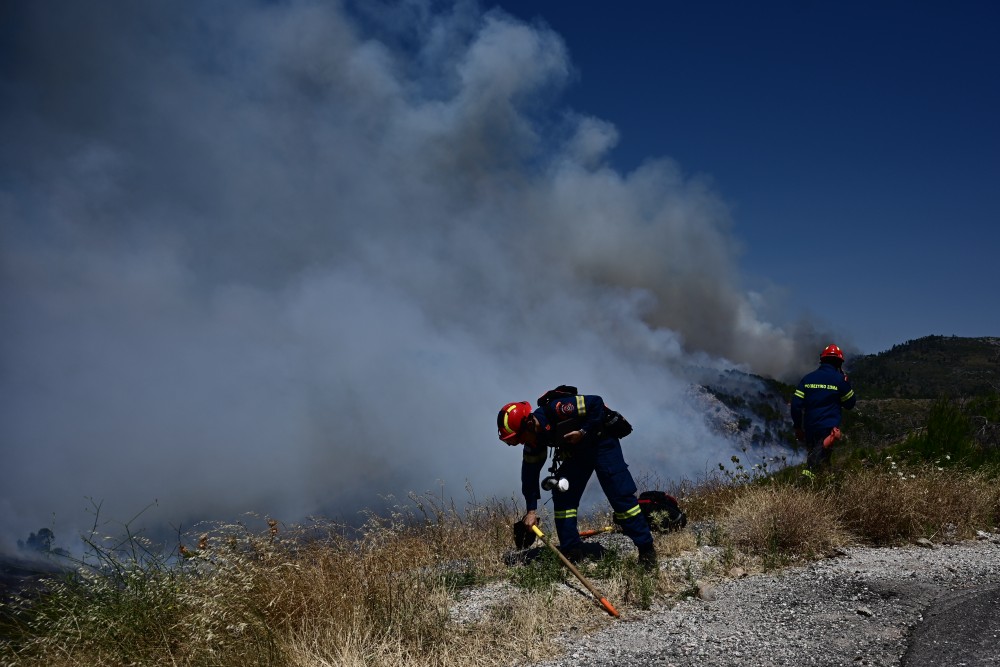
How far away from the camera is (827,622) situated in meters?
A: 4.62

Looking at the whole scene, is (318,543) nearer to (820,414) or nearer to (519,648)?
(519,648)

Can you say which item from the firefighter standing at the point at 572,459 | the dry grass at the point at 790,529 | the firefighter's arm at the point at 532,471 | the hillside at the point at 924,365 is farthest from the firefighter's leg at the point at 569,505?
the hillside at the point at 924,365

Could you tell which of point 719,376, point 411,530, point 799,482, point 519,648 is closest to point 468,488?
point 411,530

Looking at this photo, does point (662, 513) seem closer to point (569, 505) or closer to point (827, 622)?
point (569, 505)

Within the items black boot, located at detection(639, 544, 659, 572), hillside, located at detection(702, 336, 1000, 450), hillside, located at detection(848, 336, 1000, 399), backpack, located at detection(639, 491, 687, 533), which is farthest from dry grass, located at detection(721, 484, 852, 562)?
hillside, located at detection(848, 336, 1000, 399)

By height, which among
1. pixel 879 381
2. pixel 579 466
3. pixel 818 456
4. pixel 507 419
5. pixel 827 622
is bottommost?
pixel 827 622

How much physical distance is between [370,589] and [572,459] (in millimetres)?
2583

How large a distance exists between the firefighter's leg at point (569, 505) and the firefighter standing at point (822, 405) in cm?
368

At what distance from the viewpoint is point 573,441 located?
6.27 m

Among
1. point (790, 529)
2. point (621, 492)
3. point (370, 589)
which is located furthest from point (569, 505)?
point (370, 589)

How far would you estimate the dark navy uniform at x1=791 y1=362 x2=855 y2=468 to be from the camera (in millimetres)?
8289

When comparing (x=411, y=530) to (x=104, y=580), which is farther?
(x=411, y=530)

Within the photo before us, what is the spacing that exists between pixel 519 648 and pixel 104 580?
3225mm

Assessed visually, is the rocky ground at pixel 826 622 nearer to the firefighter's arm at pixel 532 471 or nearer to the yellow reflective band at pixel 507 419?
the firefighter's arm at pixel 532 471
